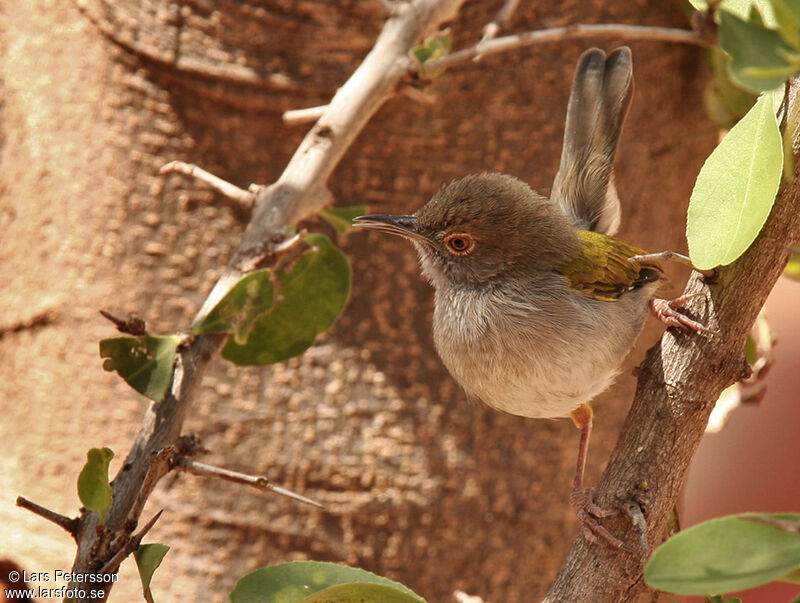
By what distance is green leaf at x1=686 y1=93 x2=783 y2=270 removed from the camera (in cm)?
124

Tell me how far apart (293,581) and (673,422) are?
2.34 feet

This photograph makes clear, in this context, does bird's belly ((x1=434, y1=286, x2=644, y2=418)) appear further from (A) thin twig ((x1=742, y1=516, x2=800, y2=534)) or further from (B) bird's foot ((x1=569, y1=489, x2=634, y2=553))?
(A) thin twig ((x1=742, y1=516, x2=800, y2=534))

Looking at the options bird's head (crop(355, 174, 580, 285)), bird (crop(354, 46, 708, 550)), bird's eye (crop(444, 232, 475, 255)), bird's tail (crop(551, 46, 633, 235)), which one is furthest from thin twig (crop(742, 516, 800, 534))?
bird's tail (crop(551, 46, 633, 235))

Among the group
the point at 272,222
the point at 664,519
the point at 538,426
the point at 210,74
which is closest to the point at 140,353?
the point at 272,222

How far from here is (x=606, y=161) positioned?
7.49 feet

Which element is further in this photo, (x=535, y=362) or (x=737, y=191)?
(x=535, y=362)

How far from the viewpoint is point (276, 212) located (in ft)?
6.16

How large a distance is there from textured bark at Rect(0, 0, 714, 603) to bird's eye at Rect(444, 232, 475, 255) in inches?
24.4

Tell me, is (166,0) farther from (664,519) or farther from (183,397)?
(664,519)

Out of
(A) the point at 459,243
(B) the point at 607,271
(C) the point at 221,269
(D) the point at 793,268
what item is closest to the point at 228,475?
(A) the point at 459,243

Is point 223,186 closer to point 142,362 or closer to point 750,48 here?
point 142,362

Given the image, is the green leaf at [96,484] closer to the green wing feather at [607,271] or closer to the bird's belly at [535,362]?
the bird's belly at [535,362]

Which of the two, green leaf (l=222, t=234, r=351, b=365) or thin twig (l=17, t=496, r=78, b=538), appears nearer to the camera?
thin twig (l=17, t=496, r=78, b=538)

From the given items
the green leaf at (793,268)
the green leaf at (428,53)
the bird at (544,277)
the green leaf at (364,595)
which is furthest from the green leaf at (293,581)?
the green leaf at (793,268)
